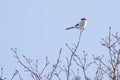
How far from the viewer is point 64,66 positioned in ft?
26.1

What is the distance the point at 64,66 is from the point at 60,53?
38.2 inches

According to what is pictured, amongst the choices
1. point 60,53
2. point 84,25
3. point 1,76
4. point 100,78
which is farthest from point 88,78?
point 84,25

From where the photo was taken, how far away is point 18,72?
7.12 metres

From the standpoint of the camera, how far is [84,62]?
8008mm

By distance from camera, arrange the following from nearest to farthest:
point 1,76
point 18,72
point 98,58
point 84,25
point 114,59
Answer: point 1,76 < point 18,72 < point 114,59 < point 98,58 < point 84,25

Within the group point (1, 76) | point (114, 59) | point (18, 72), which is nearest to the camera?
point (1, 76)

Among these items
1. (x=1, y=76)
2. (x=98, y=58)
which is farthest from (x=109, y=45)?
(x=1, y=76)

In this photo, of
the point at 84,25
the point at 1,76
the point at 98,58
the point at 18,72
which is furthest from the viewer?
the point at 84,25

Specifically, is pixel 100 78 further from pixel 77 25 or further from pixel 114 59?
pixel 77 25

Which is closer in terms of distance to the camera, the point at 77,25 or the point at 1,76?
the point at 1,76

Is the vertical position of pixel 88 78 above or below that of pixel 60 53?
below

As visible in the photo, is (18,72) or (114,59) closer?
(18,72)

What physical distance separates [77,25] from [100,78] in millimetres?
7162

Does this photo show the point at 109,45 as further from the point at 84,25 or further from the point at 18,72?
the point at 84,25
